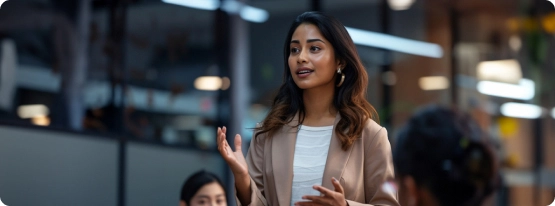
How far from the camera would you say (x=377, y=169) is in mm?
2691

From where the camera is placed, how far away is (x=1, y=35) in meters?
6.05

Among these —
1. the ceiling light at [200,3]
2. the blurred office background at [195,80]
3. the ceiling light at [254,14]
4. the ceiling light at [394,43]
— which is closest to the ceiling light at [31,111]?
the blurred office background at [195,80]

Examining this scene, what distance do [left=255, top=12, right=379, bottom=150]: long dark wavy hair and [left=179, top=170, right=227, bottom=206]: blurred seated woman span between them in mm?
2169

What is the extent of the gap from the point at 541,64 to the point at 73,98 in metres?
6.08

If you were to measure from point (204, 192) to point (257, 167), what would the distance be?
2207mm

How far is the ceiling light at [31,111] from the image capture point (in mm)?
6107

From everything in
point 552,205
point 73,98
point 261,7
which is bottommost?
point 552,205

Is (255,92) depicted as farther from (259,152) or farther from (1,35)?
(259,152)

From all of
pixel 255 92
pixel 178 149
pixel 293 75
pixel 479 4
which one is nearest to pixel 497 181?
pixel 293 75

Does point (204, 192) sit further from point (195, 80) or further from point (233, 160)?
point (195, 80)

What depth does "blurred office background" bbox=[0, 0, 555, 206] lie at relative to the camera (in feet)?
20.5

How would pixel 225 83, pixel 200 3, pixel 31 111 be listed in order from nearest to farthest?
pixel 31 111 → pixel 200 3 → pixel 225 83

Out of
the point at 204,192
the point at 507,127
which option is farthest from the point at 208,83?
the point at 507,127

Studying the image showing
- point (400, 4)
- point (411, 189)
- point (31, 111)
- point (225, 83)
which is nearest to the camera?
point (411, 189)
